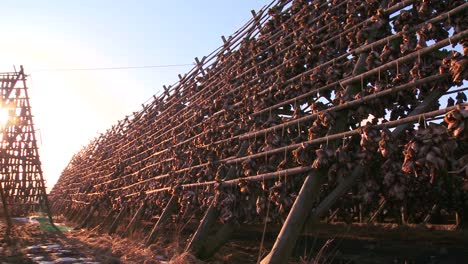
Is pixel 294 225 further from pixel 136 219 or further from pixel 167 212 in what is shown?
pixel 136 219

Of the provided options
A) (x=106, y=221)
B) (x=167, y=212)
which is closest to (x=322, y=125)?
(x=167, y=212)

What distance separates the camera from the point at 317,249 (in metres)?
6.81

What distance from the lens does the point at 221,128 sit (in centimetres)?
710

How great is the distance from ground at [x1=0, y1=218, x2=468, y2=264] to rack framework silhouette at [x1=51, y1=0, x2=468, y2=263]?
0.38 metres

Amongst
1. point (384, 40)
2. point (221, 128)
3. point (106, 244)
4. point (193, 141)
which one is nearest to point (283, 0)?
point (221, 128)

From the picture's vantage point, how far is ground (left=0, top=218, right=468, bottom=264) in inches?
233

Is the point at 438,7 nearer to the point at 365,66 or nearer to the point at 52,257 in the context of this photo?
the point at 365,66

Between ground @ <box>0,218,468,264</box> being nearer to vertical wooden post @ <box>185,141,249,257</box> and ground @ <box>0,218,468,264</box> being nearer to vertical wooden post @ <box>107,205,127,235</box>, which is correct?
vertical wooden post @ <box>185,141,249,257</box>

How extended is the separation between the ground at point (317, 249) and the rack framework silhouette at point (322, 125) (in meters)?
0.38

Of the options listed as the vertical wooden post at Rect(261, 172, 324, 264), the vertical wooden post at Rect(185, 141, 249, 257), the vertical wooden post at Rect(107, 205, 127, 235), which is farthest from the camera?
the vertical wooden post at Rect(107, 205, 127, 235)

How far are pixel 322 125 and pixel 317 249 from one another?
283 centimetres

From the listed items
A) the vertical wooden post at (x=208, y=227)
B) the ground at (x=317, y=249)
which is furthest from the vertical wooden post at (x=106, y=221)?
the vertical wooden post at (x=208, y=227)

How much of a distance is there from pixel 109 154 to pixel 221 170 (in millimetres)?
11390

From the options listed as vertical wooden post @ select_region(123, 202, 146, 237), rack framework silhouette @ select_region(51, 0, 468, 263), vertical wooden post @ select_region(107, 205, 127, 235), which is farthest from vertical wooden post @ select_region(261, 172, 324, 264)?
vertical wooden post @ select_region(107, 205, 127, 235)
